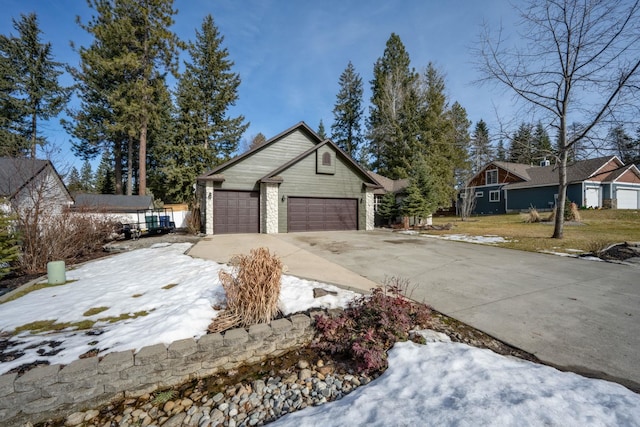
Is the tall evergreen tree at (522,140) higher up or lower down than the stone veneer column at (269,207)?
higher up

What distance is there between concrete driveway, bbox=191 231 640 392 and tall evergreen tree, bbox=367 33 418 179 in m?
18.1

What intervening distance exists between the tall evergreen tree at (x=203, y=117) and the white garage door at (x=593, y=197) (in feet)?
109

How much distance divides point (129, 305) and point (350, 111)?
31.8m

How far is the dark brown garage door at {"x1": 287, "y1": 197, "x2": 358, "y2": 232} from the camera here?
47.9 feet

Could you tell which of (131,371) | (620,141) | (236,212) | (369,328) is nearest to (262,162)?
Answer: (236,212)

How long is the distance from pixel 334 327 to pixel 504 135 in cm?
1176

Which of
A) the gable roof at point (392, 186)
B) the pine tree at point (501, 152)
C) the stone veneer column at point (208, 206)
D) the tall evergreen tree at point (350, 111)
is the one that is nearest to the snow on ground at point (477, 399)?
the pine tree at point (501, 152)

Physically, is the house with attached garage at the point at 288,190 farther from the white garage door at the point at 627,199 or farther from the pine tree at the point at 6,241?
the white garage door at the point at 627,199

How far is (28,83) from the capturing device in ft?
76.7

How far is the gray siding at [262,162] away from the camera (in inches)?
548

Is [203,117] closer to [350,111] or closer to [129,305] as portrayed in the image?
[350,111]

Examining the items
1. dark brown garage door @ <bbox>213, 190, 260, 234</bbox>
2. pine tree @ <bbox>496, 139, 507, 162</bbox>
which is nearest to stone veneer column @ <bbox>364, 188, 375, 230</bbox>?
dark brown garage door @ <bbox>213, 190, 260, 234</bbox>

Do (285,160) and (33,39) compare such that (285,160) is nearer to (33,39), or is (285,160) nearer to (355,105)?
(355,105)

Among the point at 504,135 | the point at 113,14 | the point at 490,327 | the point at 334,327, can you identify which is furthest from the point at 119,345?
the point at 113,14
